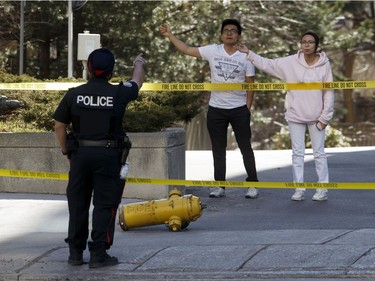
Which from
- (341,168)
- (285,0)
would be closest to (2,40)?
(285,0)

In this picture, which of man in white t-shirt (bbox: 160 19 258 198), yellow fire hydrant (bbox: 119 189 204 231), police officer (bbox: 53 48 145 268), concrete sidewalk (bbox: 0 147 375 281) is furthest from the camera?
man in white t-shirt (bbox: 160 19 258 198)

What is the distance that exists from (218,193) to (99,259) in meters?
3.76

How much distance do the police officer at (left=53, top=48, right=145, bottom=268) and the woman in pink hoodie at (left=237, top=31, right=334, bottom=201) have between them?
129 inches

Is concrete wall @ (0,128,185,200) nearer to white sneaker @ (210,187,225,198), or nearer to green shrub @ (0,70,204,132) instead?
green shrub @ (0,70,204,132)

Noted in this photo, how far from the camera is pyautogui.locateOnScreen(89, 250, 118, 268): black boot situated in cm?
826

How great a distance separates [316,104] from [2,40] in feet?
59.5

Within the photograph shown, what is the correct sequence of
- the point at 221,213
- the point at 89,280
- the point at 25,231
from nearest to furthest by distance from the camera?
the point at 89,280 < the point at 25,231 < the point at 221,213

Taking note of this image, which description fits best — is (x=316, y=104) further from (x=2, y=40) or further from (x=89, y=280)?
(x=2, y=40)

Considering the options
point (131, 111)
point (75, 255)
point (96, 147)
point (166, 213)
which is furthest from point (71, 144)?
point (131, 111)

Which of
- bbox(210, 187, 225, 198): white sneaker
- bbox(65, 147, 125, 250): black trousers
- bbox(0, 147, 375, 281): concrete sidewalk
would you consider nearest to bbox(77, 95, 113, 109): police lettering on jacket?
bbox(65, 147, 125, 250): black trousers

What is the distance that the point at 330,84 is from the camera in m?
11.1

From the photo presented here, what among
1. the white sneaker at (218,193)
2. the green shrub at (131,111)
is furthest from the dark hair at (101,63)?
the white sneaker at (218,193)

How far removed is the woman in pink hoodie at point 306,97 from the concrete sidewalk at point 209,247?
18.9 inches

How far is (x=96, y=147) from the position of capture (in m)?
8.21
